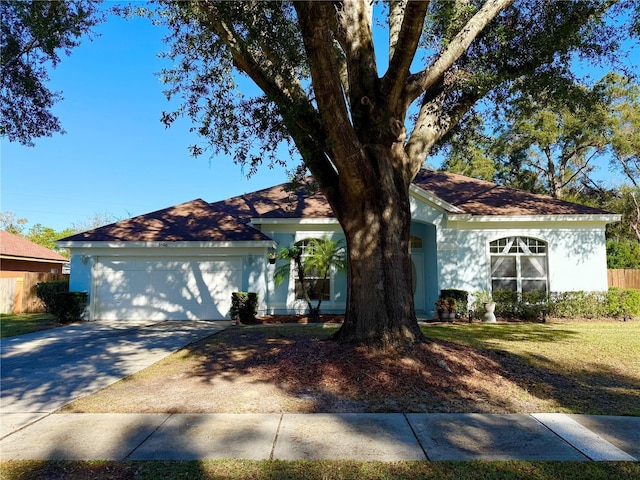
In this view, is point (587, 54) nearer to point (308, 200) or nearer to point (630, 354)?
point (630, 354)

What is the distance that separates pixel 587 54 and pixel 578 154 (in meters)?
22.6

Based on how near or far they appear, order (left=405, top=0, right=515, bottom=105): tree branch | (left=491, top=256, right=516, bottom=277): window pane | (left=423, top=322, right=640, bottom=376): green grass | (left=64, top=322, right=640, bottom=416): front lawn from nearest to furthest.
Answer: (left=64, top=322, right=640, bottom=416): front lawn < (left=405, top=0, right=515, bottom=105): tree branch < (left=423, top=322, right=640, bottom=376): green grass < (left=491, top=256, right=516, bottom=277): window pane

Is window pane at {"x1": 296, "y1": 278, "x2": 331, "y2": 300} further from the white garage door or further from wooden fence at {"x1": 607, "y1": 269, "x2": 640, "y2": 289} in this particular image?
wooden fence at {"x1": 607, "y1": 269, "x2": 640, "y2": 289}

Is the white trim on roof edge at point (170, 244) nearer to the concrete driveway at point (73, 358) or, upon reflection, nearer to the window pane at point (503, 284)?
the concrete driveway at point (73, 358)

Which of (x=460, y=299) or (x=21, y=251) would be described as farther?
(x=21, y=251)

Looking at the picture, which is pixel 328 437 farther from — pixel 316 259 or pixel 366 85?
pixel 316 259

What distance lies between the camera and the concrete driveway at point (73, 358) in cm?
576

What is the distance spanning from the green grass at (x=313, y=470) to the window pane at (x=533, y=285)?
489 inches

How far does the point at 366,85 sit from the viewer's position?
7551 millimetres

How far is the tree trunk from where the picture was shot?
23.5ft

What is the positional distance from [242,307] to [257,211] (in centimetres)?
463

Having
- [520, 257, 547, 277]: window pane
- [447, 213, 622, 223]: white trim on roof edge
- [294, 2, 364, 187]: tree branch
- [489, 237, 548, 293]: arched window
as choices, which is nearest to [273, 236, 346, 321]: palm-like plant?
[447, 213, 622, 223]: white trim on roof edge

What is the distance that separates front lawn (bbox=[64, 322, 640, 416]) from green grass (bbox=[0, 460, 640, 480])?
146cm

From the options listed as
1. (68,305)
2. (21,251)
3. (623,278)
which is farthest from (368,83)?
(21,251)
